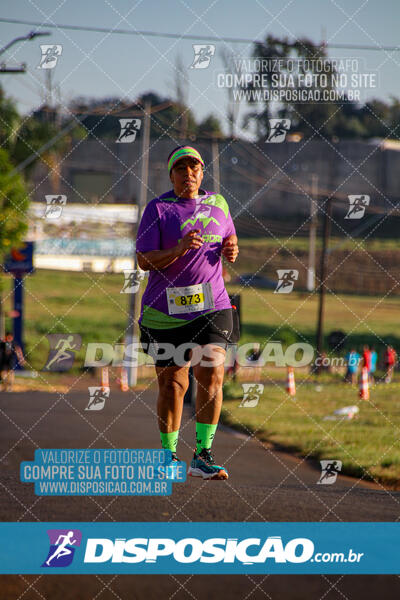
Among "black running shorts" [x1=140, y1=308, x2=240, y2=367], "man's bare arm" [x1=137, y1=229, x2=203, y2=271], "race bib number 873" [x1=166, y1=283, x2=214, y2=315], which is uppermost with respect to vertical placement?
"man's bare arm" [x1=137, y1=229, x2=203, y2=271]

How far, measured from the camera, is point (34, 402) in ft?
50.8

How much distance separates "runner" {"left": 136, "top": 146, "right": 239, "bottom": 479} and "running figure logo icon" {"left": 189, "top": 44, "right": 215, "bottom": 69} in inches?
69.9

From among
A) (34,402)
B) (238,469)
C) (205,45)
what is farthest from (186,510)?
(34,402)

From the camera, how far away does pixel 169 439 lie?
18.5 feet

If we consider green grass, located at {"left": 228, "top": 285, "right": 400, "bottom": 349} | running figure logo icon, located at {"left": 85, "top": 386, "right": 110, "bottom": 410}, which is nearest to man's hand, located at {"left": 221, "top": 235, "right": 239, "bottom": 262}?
running figure logo icon, located at {"left": 85, "top": 386, "right": 110, "bottom": 410}

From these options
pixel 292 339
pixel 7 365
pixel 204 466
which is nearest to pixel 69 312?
pixel 292 339

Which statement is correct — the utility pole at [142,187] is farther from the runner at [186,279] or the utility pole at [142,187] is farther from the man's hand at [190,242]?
the man's hand at [190,242]

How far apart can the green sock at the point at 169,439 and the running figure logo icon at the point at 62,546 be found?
80 cm

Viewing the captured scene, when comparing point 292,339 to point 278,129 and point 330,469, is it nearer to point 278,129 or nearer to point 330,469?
point 278,129

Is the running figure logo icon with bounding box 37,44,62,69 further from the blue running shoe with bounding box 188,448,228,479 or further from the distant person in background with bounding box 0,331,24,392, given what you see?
the distant person in background with bounding box 0,331,24,392

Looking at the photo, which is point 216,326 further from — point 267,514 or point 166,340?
point 267,514

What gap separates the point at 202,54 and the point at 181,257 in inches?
88.9

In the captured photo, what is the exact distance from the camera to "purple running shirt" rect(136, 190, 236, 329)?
5.26 metres

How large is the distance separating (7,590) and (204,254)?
236cm
